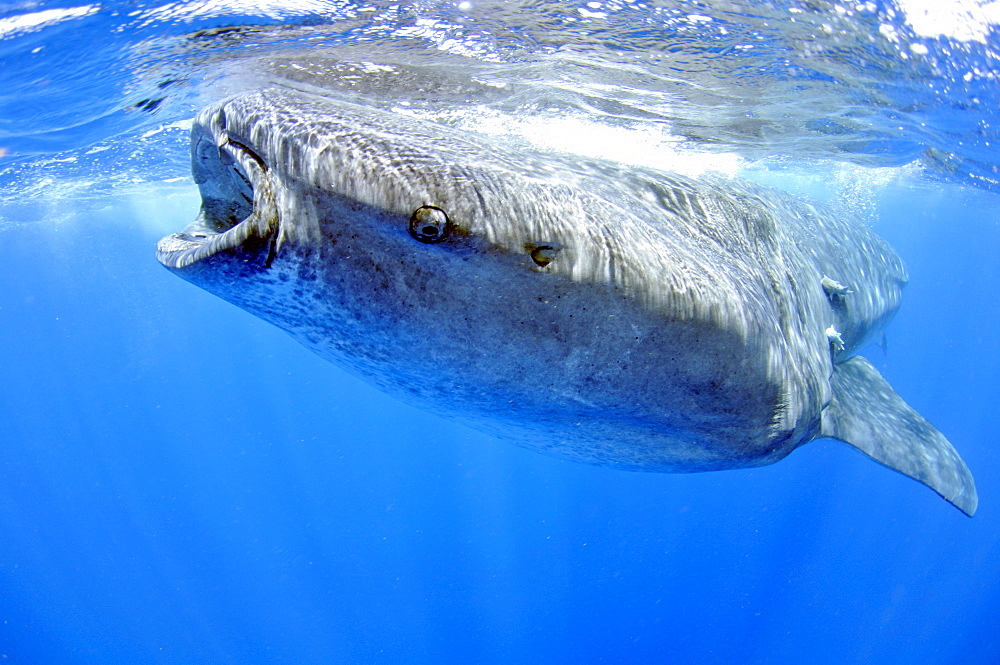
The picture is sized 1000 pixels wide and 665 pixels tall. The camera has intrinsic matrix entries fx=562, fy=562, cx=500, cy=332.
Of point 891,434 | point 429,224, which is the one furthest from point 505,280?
point 891,434

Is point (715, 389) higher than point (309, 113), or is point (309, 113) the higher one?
point (309, 113)

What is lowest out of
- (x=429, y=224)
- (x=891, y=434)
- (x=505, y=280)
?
(x=891, y=434)

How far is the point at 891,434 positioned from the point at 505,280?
349cm

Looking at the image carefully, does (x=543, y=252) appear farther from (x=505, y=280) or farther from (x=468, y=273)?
(x=468, y=273)

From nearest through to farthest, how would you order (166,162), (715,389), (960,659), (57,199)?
(715,389) < (166,162) < (57,199) < (960,659)

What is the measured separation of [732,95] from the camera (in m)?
8.12

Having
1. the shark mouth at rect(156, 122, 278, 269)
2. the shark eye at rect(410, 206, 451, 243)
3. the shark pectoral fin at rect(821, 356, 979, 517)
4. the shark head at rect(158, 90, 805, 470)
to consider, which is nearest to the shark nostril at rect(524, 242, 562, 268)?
the shark head at rect(158, 90, 805, 470)

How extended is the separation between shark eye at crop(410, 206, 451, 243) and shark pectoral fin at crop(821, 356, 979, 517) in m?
2.68

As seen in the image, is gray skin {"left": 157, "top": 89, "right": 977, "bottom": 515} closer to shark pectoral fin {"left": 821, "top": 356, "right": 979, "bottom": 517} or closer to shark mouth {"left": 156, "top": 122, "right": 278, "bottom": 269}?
shark mouth {"left": 156, "top": 122, "right": 278, "bottom": 269}

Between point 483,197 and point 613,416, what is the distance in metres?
1.14

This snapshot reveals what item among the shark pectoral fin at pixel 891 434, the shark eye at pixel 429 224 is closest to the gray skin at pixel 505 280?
the shark eye at pixel 429 224

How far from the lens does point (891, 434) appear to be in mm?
3863

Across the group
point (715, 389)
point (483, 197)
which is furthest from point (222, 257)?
point (715, 389)

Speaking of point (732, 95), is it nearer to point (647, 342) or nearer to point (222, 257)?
point (647, 342)
